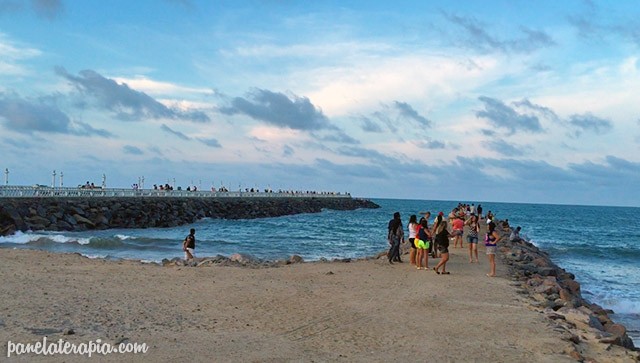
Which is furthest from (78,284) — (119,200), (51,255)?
(119,200)

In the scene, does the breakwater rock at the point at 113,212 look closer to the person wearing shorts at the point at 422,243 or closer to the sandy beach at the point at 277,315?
the sandy beach at the point at 277,315

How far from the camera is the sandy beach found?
7.66m

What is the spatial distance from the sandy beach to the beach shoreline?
17mm

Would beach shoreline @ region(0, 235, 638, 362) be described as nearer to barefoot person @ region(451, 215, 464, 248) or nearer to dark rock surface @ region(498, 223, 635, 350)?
dark rock surface @ region(498, 223, 635, 350)

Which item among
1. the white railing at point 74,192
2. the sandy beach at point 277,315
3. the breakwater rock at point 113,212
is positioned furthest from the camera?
the white railing at point 74,192

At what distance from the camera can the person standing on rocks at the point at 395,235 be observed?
16578 millimetres

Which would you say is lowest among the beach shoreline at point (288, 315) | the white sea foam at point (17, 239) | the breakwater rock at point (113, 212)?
the white sea foam at point (17, 239)

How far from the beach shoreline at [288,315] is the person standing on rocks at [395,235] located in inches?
81.0

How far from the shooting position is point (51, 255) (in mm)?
17250

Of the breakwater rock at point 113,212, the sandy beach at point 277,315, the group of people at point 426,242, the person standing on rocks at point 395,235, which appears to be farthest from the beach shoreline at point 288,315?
the breakwater rock at point 113,212

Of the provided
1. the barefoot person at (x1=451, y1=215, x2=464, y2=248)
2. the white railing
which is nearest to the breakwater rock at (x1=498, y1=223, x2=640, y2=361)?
the barefoot person at (x1=451, y1=215, x2=464, y2=248)

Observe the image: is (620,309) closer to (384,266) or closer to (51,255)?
(384,266)

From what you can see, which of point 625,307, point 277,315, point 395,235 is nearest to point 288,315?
point 277,315

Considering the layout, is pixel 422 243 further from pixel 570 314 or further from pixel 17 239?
pixel 17 239
